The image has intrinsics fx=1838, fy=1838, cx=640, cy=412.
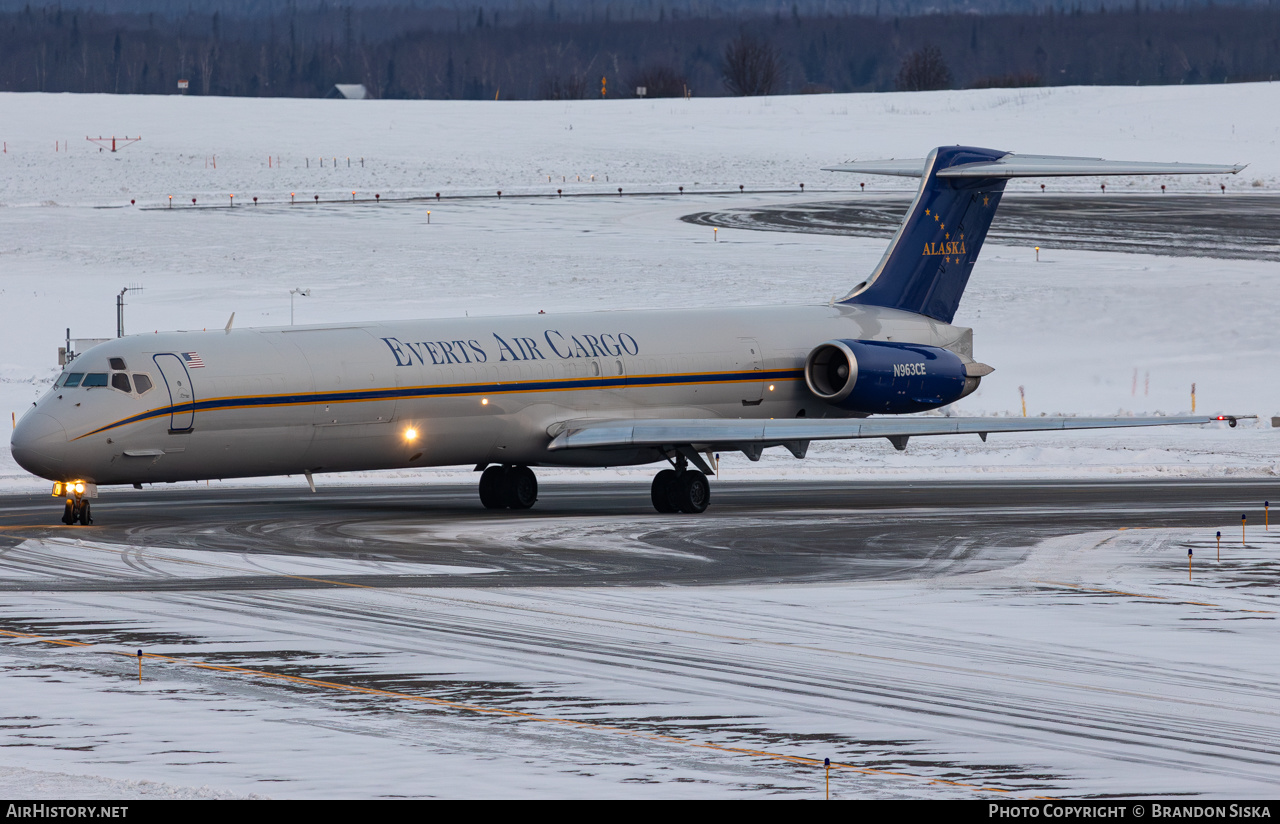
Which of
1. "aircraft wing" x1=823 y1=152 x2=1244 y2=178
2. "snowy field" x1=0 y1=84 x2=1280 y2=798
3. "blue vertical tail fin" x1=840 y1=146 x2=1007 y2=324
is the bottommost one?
"snowy field" x1=0 y1=84 x2=1280 y2=798

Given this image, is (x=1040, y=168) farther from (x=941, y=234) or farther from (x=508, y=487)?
(x=508, y=487)

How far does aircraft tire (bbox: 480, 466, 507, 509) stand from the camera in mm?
30906

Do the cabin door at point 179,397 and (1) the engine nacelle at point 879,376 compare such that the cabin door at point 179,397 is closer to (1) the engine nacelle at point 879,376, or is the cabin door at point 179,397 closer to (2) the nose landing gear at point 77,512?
(2) the nose landing gear at point 77,512

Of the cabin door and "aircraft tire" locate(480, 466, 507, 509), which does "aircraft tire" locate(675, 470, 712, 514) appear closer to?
"aircraft tire" locate(480, 466, 507, 509)

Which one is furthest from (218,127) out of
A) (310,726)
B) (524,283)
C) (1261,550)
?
(310,726)

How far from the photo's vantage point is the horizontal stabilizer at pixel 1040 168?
3241 cm

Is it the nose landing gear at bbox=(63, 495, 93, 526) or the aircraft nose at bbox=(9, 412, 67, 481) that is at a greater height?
the aircraft nose at bbox=(9, 412, 67, 481)

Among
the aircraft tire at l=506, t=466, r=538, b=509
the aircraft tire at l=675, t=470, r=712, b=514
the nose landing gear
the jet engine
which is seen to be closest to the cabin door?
the nose landing gear

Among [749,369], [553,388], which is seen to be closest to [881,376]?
[749,369]

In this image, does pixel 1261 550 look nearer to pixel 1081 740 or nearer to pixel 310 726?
pixel 1081 740

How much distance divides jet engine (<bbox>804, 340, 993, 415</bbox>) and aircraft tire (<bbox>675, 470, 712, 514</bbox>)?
370 cm

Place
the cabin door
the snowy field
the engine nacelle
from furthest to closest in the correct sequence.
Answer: the engine nacelle, the cabin door, the snowy field

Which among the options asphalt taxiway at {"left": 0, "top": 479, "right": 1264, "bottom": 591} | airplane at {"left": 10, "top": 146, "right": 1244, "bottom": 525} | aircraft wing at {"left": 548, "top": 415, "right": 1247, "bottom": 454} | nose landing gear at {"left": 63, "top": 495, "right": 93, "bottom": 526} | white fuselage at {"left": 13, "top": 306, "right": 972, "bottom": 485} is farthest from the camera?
aircraft wing at {"left": 548, "top": 415, "right": 1247, "bottom": 454}

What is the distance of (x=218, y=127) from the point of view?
99375 mm
